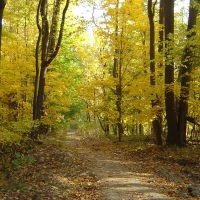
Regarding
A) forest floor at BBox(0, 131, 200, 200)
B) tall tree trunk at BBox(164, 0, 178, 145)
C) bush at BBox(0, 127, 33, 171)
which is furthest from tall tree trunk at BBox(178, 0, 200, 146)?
bush at BBox(0, 127, 33, 171)

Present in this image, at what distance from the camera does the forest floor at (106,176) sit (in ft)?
23.6

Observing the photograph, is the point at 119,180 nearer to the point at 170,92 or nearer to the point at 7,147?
the point at 7,147

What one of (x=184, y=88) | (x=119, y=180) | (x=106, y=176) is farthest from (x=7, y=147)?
(x=184, y=88)

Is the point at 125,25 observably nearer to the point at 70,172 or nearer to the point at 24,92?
the point at 24,92

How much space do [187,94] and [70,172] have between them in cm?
733

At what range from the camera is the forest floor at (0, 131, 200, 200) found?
719 centimetres

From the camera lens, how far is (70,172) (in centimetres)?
943

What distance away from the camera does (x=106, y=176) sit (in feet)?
30.0

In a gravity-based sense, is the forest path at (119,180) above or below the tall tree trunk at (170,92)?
below

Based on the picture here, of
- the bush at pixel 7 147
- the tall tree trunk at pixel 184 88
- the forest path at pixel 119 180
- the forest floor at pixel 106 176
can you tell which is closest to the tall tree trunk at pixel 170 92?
the tall tree trunk at pixel 184 88

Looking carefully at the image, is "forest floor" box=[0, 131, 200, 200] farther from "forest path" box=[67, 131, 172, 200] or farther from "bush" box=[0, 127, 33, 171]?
"bush" box=[0, 127, 33, 171]

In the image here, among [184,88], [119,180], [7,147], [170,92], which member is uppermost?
[184,88]

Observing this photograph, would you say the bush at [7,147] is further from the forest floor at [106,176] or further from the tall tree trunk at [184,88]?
the tall tree trunk at [184,88]

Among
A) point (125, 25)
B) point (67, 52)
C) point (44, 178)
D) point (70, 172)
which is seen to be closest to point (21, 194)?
point (44, 178)
